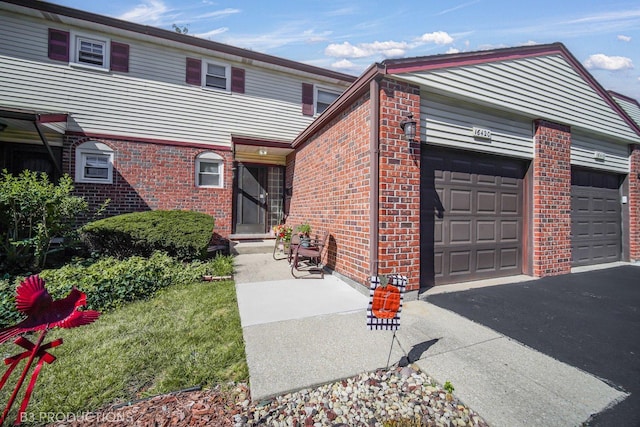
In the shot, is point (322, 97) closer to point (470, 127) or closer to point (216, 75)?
point (216, 75)

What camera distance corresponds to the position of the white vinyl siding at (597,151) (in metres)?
6.15

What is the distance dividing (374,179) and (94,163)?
7798 millimetres

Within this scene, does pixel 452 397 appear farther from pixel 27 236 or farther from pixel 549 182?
pixel 27 236

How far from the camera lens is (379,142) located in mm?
4031

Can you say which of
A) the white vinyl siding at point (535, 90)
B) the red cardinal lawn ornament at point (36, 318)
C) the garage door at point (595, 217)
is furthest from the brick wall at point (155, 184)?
the garage door at point (595, 217)

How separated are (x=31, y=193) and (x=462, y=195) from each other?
7.40 metres

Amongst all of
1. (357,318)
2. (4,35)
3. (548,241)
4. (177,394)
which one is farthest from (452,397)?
(4,35)

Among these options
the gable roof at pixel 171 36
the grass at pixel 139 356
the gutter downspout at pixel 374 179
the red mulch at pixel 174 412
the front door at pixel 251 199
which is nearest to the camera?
the red mulch at pixel 174 412

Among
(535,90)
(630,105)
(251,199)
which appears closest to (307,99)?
(251,199)

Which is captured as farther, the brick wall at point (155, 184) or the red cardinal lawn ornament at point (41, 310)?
the brick wall at point (155, 184)

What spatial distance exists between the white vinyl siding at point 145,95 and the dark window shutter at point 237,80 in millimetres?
147

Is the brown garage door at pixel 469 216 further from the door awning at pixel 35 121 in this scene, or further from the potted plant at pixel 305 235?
the door awning at pixel 35 121

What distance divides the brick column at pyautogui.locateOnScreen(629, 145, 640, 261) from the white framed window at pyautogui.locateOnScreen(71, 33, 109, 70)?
47.4 ft

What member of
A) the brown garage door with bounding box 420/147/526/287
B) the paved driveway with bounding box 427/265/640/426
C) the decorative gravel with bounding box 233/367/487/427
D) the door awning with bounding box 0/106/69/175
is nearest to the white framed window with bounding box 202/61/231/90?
the door awning with bounding box 0/106/69/175
